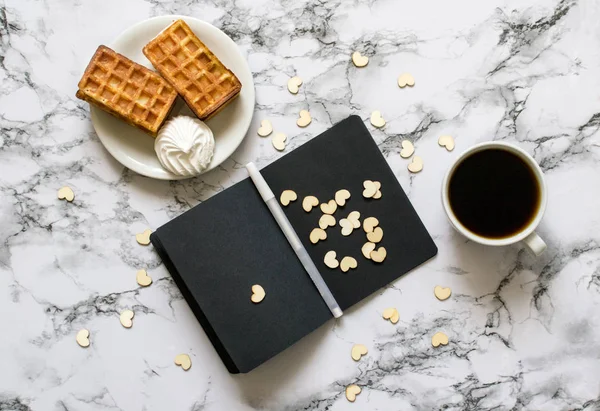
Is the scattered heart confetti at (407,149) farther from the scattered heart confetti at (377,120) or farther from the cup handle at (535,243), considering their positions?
the cup handle at (535,243)

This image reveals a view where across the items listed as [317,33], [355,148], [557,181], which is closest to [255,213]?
[355,148]

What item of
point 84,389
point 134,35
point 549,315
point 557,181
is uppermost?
point 134,35

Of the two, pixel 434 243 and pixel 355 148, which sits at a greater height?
pixel 355 148

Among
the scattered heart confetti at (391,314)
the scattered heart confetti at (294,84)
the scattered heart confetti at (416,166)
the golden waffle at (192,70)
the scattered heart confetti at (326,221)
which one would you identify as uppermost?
the golden waffle at (192,70)

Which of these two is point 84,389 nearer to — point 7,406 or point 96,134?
point 7,406

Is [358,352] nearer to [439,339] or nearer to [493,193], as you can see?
[439,339]

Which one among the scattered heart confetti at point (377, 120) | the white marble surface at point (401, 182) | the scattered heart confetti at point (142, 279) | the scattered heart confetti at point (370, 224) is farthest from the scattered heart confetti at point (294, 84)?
the scattered heart confetti at point (142, 279)
